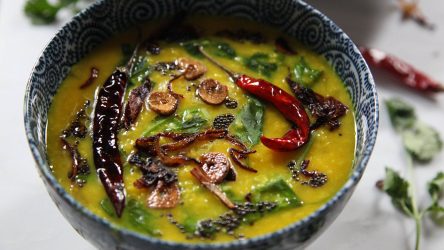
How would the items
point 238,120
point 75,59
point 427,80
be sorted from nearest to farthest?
point 238,120 < point 75,59 < point 427,80

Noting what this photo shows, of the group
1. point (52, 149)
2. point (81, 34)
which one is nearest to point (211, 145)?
point (52, 149)

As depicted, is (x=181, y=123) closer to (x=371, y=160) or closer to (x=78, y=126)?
(x=78, y=126)

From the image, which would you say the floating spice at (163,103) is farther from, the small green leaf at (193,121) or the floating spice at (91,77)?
the floating spice at (91,77)

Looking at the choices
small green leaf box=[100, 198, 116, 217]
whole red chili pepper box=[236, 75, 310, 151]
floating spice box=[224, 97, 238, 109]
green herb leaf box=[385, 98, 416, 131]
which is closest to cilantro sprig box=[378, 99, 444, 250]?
green herb leaf box=[385, 98, 416, 131]

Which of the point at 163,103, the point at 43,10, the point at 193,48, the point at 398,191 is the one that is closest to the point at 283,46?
the point at 193,48

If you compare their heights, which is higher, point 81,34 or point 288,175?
point 81,34

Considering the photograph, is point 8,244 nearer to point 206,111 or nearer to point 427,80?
point 206,111

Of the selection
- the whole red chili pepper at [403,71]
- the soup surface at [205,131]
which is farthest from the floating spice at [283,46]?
the whole red chili pepper at [403,71]
